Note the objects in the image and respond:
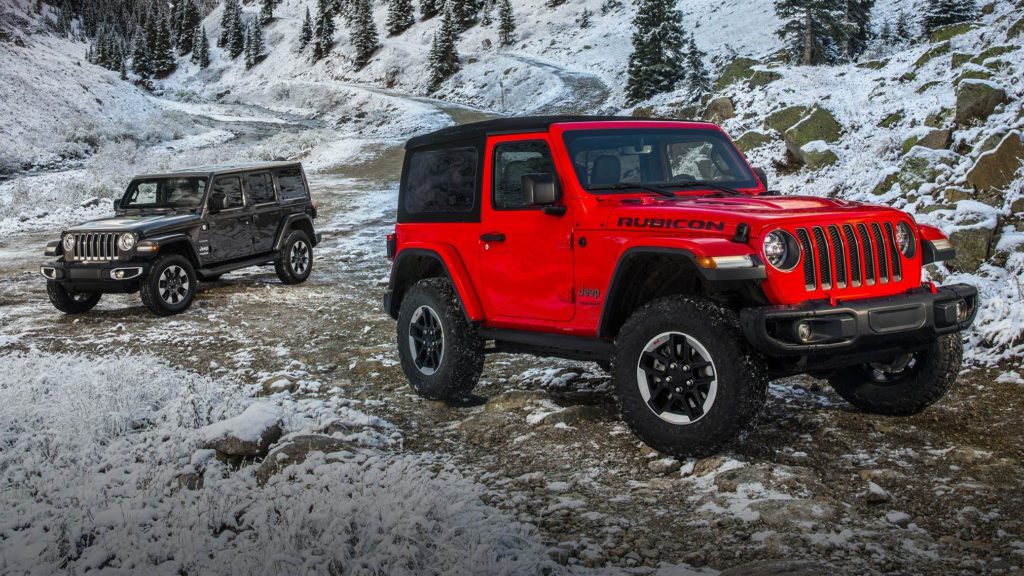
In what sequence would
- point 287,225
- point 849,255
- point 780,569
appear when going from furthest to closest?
1. point 287,225
2. point 849,255
3. point 780,569

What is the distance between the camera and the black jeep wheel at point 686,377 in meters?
4.58

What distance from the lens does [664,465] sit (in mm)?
4977

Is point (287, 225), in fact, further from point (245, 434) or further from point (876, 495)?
point (876, 495)

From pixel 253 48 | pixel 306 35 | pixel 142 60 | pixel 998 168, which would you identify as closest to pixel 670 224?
pixel 998 168

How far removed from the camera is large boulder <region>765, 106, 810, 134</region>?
15.1 m

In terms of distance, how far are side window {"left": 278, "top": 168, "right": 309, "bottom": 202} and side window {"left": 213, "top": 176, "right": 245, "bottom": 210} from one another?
83cm

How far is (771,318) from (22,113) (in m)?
42.7

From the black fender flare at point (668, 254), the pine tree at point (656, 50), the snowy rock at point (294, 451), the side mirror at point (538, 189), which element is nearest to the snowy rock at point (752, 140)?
the side mirror at point (538, 189)

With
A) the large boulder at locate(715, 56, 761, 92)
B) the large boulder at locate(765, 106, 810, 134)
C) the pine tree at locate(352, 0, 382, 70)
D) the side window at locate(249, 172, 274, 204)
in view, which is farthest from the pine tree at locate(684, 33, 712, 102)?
the pine tree at locate(352, 0, 382, 70)

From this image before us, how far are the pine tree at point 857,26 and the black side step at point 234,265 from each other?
2242cm

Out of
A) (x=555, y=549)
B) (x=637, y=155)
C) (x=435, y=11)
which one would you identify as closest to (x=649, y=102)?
(x=637, y=155)

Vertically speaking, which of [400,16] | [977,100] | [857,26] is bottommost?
[977,100]

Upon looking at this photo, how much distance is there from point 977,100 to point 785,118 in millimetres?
5197

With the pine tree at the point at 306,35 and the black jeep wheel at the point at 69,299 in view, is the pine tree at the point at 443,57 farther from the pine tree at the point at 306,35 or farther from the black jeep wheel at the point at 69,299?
the black jeep wheel at the point at 69,299
